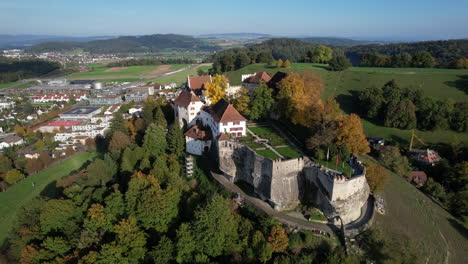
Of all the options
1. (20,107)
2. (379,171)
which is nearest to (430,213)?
(379,171)

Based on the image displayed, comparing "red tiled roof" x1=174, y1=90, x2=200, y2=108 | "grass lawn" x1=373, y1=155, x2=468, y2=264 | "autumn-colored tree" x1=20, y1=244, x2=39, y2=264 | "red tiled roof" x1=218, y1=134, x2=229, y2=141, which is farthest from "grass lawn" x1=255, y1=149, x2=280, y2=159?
"autumn-colored tree" x1=20, y1=244, x2=39, y2=264

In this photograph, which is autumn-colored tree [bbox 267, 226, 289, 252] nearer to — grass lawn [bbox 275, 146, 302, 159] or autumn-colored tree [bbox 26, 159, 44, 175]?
grass lawn [bbox 275, 146, 302, 159]

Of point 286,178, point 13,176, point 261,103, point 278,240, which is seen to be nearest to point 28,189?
point 13,176

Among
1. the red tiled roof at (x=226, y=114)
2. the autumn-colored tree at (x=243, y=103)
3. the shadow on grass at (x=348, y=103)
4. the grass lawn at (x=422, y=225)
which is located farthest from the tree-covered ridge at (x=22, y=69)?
the grass lawn at (x=422, y=225)

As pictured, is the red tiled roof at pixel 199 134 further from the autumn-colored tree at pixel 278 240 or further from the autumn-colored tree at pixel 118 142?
the autumn-colored tree at pixel 278 240

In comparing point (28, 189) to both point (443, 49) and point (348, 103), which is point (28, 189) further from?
point (443, 49)

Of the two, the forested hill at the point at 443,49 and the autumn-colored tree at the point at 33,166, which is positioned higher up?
the forested hill at the point at 443,49
